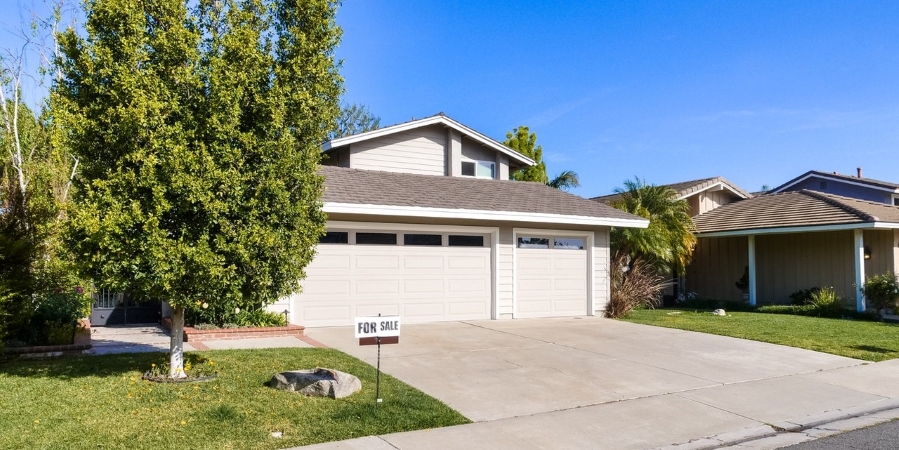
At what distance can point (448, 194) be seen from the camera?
15.4 metres

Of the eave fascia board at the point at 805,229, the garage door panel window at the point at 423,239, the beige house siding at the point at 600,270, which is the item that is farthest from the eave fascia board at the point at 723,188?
the garage door panel window at the point at 423,239

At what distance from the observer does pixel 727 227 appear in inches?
821

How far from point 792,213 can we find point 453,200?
40.5 feet

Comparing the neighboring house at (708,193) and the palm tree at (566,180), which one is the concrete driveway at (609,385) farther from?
the palm tree at (566,180)

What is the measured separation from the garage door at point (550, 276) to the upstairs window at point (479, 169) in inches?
150

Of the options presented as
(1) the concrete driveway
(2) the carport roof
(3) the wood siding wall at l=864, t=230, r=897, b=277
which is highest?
(2) the carport roof

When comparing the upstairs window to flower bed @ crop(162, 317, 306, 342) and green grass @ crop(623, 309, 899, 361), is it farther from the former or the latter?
flower bed @ crop(162, 317, 306, 342)

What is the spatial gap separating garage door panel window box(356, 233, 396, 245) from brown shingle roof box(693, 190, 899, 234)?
41.5 ft

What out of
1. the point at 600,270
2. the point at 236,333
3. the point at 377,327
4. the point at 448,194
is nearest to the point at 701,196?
the point at 600,270

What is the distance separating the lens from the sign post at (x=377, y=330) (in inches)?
269

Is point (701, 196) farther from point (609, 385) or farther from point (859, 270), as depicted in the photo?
point (609, 385)

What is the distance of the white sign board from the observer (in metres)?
6.84

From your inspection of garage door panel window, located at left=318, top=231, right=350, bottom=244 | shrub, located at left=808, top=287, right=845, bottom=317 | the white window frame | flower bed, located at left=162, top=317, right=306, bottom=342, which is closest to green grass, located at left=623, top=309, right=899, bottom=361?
shrub, located at left=808, top=287, right=845, bottom=317

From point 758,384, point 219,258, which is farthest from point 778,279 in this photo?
point 219,258
